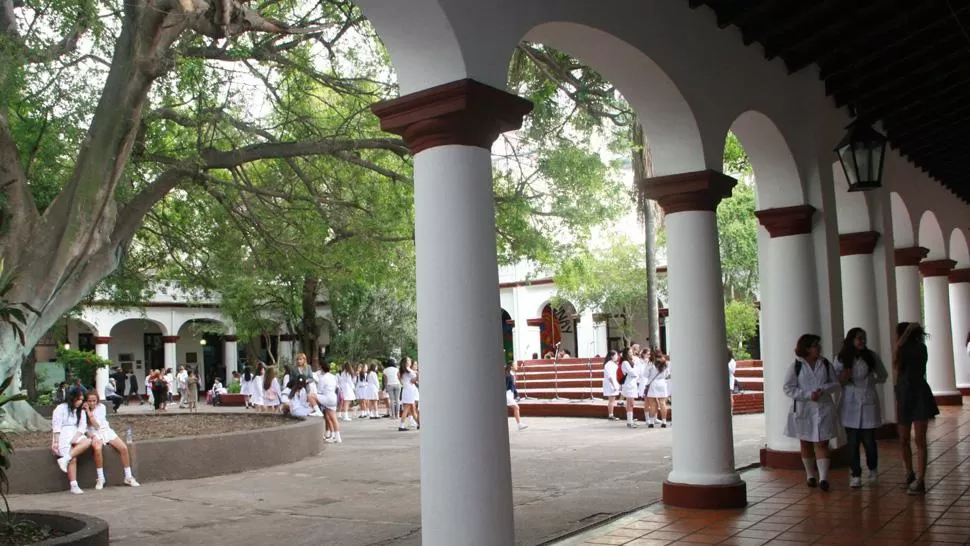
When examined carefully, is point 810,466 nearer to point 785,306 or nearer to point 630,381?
point 785,306

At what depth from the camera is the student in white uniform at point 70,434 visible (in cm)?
1125

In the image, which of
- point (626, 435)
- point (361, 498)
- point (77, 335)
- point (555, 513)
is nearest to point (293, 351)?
point (77, 335)

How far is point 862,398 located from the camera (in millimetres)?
8258

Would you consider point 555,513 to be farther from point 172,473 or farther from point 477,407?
point 172,473

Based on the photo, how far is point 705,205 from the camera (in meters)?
7.74

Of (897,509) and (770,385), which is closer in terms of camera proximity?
(897,509)

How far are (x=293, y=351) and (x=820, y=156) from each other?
1062 inches

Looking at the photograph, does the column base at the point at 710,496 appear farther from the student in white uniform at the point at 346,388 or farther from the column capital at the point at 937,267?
the student in white uniform at the point at 346,388

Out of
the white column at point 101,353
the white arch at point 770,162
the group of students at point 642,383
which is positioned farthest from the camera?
the white column at point 101,353

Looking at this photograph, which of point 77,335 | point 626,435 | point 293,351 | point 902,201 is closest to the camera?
point 902,201

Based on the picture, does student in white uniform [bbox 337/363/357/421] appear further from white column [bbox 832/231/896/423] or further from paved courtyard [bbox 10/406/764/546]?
white column [bbox 832/231/896/423]

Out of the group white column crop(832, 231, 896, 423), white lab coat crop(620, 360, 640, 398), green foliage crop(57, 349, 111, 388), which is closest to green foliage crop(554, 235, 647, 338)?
green foliage crop(57, 349, 111, 388)

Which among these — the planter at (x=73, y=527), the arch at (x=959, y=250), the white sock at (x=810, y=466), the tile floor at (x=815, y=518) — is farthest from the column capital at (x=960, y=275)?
the planter at (x=73, y=527)

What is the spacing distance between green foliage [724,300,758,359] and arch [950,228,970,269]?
11.3 m
